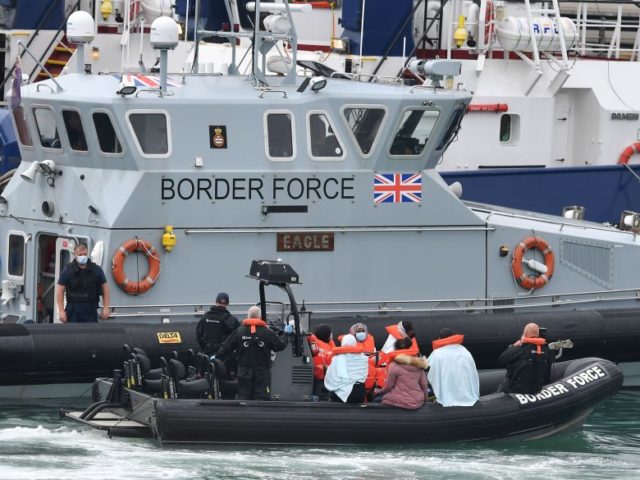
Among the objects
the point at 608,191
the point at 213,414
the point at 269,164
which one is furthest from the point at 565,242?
the point at 608,191

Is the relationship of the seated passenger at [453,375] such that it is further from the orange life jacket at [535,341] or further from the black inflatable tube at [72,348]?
the black inflatable tube at [72,348]

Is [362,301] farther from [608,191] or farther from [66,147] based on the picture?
[608,191]

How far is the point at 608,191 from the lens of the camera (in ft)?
70.1

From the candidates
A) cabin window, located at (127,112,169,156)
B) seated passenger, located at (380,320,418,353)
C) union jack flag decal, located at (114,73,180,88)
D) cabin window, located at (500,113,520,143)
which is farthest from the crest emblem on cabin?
cabin window, located at (500,113,520,143)

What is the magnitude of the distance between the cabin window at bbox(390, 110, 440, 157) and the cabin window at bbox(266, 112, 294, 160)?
0.94 metres

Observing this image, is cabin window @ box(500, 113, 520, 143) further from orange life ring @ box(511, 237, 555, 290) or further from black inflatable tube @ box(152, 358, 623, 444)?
black inflatable tube @ box(152, 358, 623, 444)

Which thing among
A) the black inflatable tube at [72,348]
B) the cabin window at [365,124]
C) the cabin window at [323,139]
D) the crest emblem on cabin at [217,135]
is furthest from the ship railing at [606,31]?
the black inflatable tube at [72,348]

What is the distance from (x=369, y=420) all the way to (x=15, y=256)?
388 centimetres

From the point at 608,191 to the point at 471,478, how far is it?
32.9 ft

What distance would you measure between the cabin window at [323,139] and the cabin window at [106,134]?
1667 mm

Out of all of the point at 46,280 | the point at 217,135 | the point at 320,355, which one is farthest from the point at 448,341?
the point at 46,280

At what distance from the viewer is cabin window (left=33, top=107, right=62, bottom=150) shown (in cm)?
1427

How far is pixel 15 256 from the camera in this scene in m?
14.7

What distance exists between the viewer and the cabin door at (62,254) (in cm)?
1416
